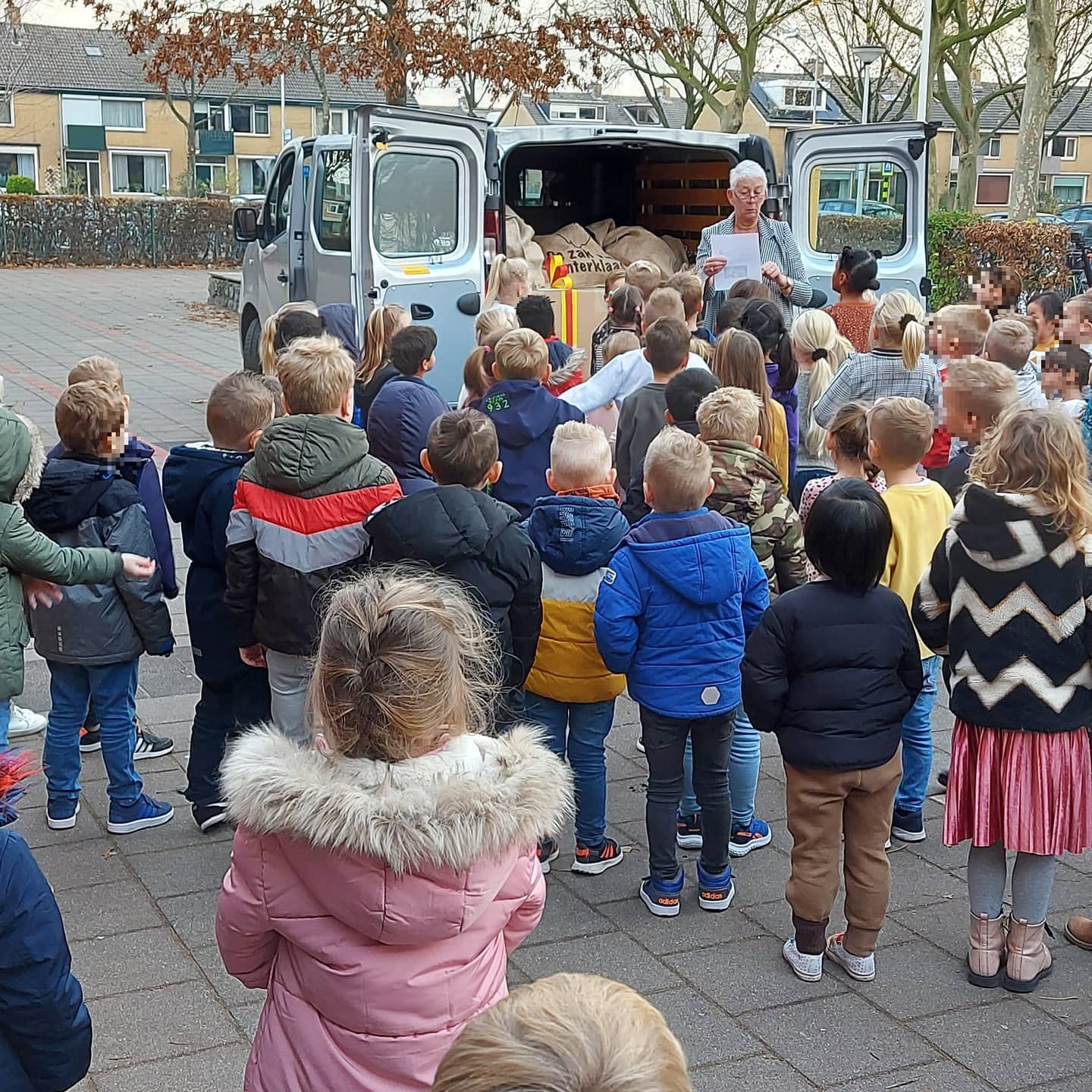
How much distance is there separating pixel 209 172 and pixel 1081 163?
149ft

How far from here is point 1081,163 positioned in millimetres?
73062

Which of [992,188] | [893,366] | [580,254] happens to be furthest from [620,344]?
[992,188]

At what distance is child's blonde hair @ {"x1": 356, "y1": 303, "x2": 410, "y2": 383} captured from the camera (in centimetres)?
698

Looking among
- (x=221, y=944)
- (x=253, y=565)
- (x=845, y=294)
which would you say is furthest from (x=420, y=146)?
(x=221, y=944)

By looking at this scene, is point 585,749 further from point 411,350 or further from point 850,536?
point 411,350

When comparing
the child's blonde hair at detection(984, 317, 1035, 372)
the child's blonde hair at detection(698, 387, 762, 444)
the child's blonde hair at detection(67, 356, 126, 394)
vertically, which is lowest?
the child's blonde hair at detection(698, 387, 762, 444)

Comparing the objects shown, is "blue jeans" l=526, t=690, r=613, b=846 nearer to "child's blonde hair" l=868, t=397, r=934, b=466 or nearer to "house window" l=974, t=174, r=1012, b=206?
"child's blonde hair" l=868, t=397, r=934, b=466

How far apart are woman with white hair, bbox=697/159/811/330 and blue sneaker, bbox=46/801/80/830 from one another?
18.4 ft

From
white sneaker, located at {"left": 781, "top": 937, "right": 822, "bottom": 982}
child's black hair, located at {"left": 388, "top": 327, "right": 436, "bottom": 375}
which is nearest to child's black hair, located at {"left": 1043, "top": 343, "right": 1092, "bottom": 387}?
child's black hair, located at {"left": 388, "top": 327, "right": 436, "bottom": 375}

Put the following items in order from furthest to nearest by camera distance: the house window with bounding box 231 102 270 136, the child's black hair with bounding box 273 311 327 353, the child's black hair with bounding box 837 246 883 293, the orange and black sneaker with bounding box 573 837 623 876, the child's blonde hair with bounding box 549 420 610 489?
1. the house window with bounding box 231 102 270 136
2. the child's black hair with bounding box 837 246 883 293
3. the child's black hair with bounding box 273 311 327 353
4. the orange and black sneaker with bounding box 573 837 623 876
5. the child's blonde hair with bounding box 549 420 610 489

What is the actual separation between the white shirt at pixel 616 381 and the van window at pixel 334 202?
16.7 ft

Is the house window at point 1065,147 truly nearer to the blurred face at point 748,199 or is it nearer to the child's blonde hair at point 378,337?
the blurred face at point 748,199

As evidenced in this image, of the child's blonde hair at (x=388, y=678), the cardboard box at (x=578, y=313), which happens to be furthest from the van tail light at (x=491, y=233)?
the child's blonde hair at (x=388, y=678)

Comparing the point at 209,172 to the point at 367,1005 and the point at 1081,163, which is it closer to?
the point at 1081,163
